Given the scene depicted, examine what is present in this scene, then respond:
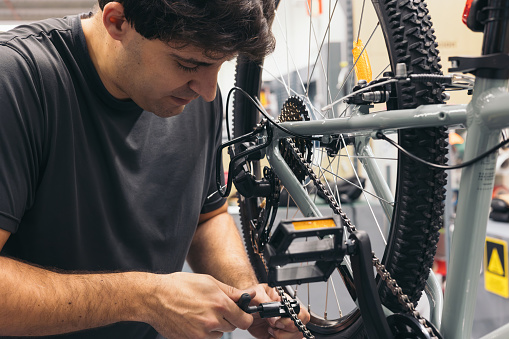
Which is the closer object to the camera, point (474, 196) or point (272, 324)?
point (474, 196)

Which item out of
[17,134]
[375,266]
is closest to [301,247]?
[375,266]

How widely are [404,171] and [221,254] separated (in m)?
0.46

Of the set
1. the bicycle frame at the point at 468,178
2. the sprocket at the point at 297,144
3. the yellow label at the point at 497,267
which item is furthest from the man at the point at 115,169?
the yellow label at the point at 497,267

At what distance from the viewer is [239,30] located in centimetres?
63

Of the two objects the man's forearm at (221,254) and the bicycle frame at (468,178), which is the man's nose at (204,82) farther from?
the man's forearm at (221,254)

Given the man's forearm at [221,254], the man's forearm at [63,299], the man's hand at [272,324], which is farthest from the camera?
the man's forearm at [221,254]

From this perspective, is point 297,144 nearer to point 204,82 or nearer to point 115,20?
point 204,82

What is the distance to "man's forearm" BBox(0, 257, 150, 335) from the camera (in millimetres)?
597

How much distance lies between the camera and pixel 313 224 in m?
0.48

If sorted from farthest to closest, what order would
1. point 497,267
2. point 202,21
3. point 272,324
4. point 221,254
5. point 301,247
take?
1. point 497,267
2. point 221,254
3. point 272,324
4. point 202,21
5. point 301,247

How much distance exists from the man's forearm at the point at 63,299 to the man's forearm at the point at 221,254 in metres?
0.29

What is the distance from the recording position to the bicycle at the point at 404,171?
0.48 m

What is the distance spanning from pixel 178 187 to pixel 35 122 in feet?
0.94

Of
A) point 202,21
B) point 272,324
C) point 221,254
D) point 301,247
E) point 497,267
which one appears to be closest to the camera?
point 301,247
